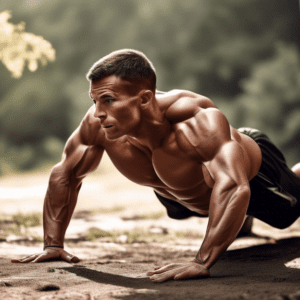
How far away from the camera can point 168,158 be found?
5.48 feet

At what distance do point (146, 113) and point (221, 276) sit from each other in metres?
0.66

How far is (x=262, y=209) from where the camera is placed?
2174mm

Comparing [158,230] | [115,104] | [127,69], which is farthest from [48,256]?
[158,230]

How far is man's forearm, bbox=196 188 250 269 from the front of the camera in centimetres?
140

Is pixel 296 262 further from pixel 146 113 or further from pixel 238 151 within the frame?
pixel 146 113

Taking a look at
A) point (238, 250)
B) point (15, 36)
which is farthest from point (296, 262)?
point (15, 36)

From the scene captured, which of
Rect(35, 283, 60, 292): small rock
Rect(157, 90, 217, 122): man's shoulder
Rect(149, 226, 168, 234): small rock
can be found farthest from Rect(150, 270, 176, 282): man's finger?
Rect(149, 226, 168, 234): small rock

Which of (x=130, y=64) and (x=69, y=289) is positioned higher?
(x=130, y=64)

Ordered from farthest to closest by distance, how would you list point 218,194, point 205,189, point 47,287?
point 205,189, point 218,194, point 47,287

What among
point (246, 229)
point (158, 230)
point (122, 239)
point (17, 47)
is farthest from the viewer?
point (17, 47)

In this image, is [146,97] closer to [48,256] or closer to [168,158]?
[168,158]

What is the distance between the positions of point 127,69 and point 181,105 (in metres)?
0.27

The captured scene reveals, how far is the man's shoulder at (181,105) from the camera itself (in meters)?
1.63

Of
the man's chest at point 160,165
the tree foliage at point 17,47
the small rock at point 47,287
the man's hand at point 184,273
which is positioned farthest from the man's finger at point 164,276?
the tree foliage at point 17,47
